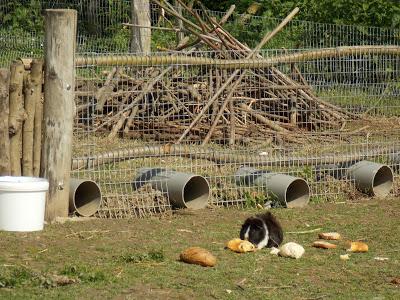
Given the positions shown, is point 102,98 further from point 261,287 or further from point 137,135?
point 261,287

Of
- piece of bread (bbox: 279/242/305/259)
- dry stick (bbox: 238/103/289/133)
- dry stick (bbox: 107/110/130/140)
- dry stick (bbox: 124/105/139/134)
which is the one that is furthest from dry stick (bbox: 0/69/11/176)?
dry stick (bbox: 238/103/289/133)

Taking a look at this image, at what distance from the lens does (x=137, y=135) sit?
1114cm

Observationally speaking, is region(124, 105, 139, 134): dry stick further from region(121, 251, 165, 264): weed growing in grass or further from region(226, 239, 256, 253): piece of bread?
region(121, 251, 165, 264): weed growing in grass

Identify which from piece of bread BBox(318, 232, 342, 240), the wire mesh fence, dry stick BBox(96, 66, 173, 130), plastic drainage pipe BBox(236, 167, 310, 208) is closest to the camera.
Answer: piece of bread BBox(318, 232, 342, 240)

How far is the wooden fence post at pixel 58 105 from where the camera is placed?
845 cm

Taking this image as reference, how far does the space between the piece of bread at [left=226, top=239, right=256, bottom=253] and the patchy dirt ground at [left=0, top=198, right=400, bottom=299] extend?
8 cm

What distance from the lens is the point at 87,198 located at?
8977 millimetres

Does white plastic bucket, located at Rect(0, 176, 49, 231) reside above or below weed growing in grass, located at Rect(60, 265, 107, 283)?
above

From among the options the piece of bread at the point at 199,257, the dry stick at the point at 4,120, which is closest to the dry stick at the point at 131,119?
the dry stick at the point at 4,120

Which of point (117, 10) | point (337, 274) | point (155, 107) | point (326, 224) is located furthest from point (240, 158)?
point (117, 10)

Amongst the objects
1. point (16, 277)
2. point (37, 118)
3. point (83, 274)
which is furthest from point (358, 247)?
point (37, 118)

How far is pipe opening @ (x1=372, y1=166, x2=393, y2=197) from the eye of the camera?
33.8 ft

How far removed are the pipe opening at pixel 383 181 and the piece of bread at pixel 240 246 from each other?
9.79 ft

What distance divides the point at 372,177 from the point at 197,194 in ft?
5.99
